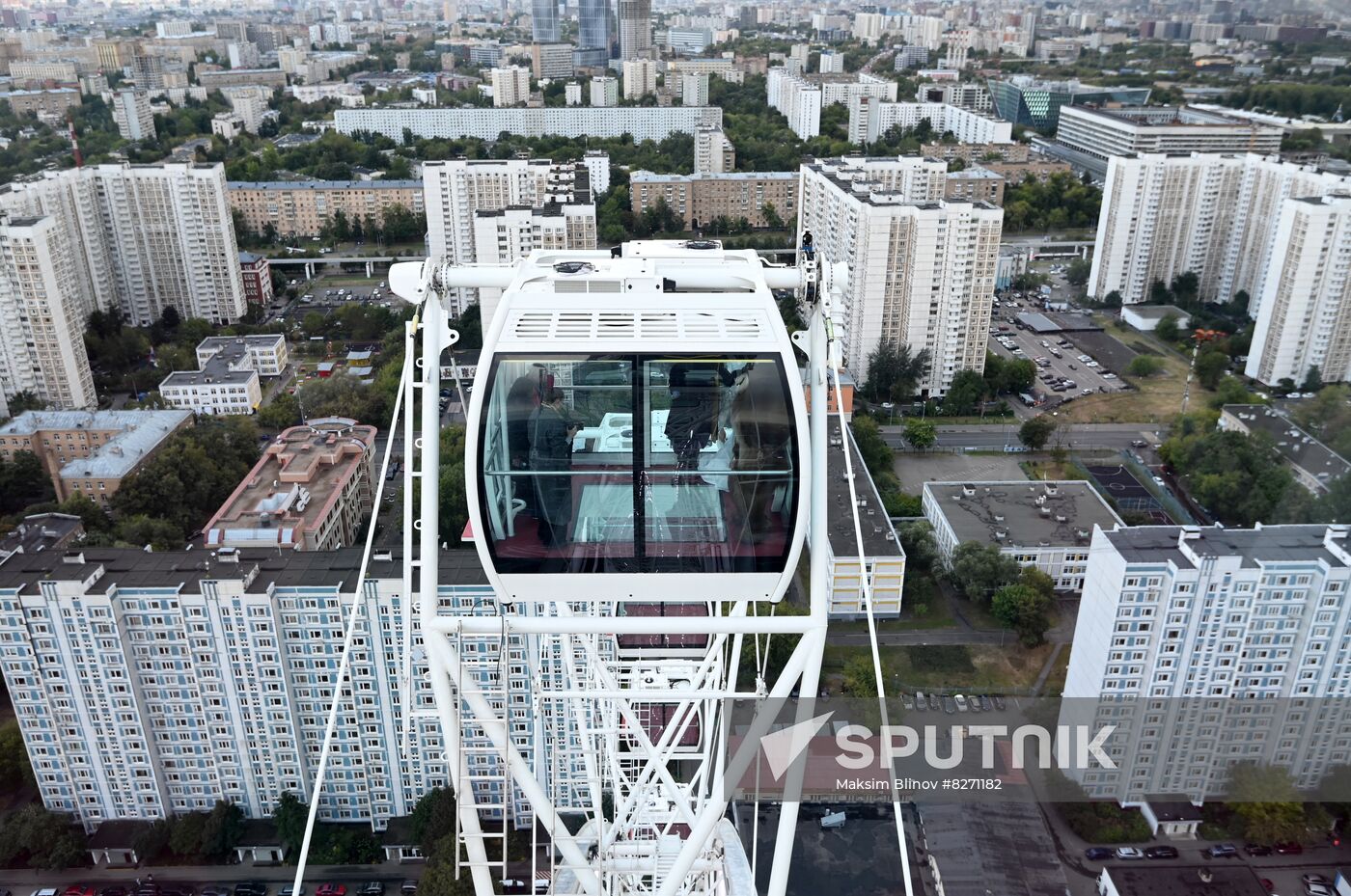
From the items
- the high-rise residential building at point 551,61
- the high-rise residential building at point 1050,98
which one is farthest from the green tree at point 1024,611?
the high-rise residential building at point 551,61

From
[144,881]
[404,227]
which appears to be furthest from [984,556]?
[404,227]

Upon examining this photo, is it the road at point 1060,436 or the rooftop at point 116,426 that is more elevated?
the rooftop at point 116,426

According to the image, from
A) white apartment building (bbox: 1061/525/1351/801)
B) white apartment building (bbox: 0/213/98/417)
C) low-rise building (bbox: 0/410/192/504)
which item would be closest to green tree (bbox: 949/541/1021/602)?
white apartment building (bbox: 1061/525/1351/801)

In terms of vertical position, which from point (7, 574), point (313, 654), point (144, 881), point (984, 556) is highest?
point (7, 574)

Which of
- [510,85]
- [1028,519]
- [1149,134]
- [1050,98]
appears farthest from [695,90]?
[1028,519]

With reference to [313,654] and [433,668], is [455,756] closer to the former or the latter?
[433,668]

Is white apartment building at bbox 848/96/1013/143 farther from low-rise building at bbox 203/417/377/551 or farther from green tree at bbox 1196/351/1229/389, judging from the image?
low-rise building at bbox 203/417/377/551

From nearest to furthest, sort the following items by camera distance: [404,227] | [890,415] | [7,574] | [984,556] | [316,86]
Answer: [7,574], [984,556], [890,415], [404,227], [316,86]

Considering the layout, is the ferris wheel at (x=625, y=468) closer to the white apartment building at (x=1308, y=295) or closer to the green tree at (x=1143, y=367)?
the green tree at (x=1143, y=367)
